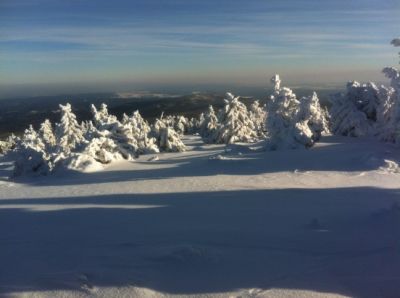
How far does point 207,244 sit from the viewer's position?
10.0 metres

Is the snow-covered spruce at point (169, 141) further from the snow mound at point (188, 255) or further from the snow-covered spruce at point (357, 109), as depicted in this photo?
the snow mound at point (188, 255)

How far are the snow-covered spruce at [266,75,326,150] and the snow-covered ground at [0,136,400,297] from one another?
10.5 metres

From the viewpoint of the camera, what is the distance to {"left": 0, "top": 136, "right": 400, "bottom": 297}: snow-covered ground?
7.98 meters

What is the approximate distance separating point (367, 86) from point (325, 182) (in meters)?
23.6

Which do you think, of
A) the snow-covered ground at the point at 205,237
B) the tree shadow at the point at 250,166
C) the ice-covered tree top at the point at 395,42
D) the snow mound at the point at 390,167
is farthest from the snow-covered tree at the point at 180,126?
the snow-covered ground at the point at 205,237

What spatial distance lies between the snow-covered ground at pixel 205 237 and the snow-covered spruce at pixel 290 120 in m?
10.5

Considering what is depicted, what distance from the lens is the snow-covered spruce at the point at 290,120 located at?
30734mm

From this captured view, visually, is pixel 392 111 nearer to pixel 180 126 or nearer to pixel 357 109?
pixel 357 109

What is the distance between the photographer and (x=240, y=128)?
55.3m

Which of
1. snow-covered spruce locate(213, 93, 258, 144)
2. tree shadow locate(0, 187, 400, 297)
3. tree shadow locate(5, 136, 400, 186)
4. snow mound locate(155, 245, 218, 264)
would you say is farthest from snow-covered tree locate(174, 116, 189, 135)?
snow mound locate(155, 245, 218, 264)

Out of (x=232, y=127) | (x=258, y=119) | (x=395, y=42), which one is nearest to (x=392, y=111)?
(x=395, y=42)

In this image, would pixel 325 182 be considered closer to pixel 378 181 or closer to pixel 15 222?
pixel 378 181

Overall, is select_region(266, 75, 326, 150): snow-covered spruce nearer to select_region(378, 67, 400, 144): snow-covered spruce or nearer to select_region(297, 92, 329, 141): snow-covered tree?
select_region(297, 92, 329, 141): snow-covered tree

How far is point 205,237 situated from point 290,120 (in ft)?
80.4
